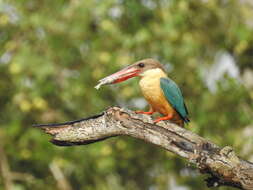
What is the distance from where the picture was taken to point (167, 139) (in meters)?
4.54

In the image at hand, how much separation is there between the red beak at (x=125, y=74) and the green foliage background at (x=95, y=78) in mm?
3773

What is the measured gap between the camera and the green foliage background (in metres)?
9.66

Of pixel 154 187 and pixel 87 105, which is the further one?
pixel 154 187

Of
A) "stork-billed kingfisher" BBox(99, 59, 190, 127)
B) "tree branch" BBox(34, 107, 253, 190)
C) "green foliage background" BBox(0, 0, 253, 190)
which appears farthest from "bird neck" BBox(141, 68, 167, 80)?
"green foliage background" BBox(0, 0, 253, 190)

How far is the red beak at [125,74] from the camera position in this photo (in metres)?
5.65

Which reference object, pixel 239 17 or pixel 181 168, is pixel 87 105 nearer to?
pixel 181 168

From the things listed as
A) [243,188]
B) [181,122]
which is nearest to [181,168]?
[181,122]

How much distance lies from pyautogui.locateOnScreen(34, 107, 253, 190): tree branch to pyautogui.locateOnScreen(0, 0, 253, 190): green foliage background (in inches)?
191

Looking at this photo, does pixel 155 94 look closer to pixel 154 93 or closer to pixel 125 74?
pixel 154 93

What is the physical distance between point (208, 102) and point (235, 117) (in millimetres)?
462

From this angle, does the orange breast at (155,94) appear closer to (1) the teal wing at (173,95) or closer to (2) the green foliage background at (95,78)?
(1) the teal wing at (173,95)

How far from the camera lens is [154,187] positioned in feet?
37.7

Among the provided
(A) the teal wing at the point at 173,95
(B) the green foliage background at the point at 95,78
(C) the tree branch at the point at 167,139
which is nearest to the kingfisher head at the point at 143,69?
(A) the teal wing at the point at 173,95

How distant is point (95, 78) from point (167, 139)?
18.7ft
